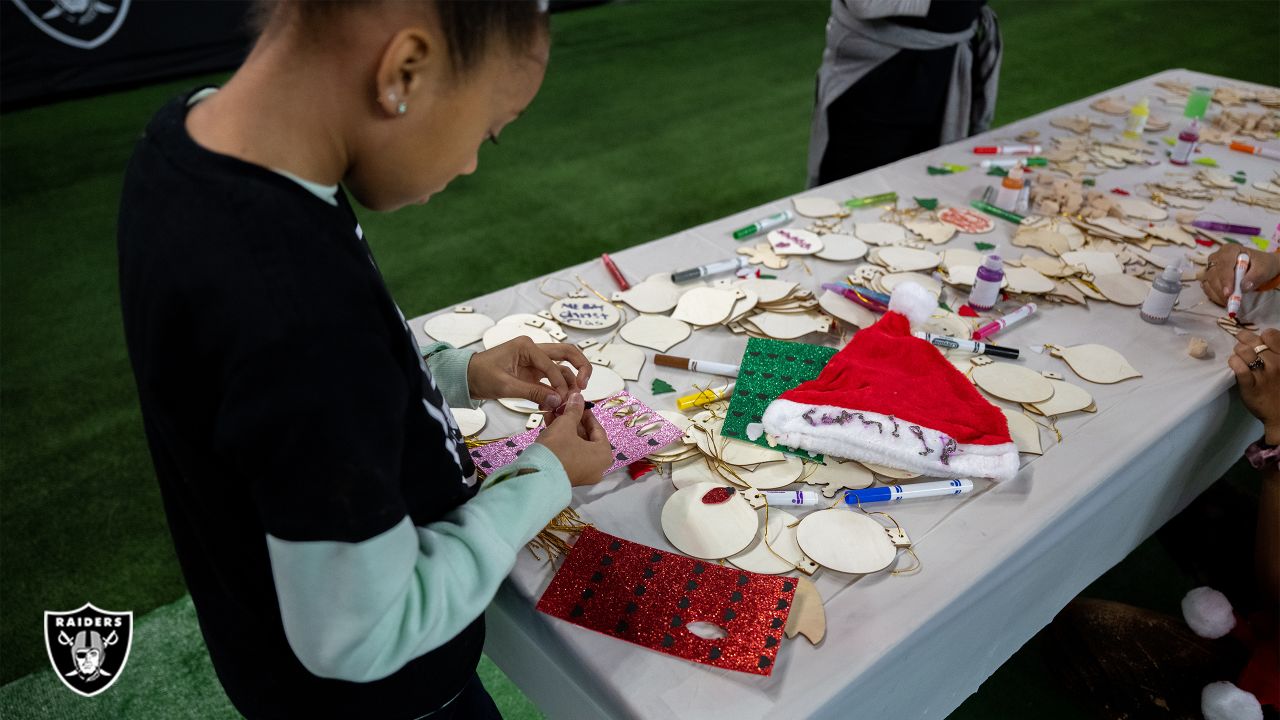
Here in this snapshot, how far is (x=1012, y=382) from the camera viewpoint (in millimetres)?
1080

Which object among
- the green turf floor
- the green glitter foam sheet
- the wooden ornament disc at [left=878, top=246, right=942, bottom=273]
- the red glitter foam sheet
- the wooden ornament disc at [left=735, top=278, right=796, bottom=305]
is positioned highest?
the wooden ornament disc at [left=735, top=278, right=796, bottom=305]

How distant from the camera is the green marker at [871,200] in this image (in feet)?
5.18

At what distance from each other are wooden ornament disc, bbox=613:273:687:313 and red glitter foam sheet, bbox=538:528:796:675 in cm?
49

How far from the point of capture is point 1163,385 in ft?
3.56

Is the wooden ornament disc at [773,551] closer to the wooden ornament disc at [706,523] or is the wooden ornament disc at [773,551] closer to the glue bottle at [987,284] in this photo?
the wooden ornament disc at [706,523]

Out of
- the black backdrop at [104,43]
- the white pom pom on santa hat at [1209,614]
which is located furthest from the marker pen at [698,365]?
the black backdrop at [104,43]

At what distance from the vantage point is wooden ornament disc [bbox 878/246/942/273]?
135 cm

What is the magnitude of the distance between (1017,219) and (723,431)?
2.94ft

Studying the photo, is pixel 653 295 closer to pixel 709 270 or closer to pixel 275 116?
pixel 709 270

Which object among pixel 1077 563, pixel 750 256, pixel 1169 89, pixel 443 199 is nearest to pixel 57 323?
pixel 443 199

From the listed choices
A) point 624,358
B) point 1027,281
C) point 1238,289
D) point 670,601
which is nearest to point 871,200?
point 1027,281

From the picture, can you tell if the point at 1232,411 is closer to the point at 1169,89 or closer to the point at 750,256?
the point at 750,256

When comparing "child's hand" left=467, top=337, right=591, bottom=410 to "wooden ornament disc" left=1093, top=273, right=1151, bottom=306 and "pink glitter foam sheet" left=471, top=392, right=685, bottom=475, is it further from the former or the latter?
"wooden ornament disc" left=1093, top=273, right=1151, bottom=306

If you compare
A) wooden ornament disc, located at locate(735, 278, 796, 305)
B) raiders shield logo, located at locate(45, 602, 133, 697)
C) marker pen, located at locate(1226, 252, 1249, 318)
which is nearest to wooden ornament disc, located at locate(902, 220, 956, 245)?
wooden ornament disc, located at locate(735, 278, 796, 305)
